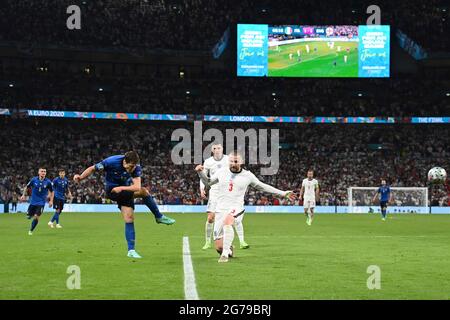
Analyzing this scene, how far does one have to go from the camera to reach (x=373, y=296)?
31.0ft

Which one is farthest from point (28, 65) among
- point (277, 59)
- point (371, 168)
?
point (371, 168)

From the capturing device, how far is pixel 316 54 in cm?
6244

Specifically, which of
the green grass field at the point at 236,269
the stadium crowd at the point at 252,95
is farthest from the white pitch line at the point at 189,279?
the stadium crowd at the point at 252,95

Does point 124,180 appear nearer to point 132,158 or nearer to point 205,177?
point 132,158

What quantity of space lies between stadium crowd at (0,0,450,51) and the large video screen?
5826 mm

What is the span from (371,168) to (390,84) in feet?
34.8

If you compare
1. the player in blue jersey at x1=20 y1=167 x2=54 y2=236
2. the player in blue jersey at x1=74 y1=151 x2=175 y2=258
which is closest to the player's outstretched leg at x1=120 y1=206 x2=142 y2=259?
the player in blue jersey at x1=74 y1=151 x2=175 y2=258

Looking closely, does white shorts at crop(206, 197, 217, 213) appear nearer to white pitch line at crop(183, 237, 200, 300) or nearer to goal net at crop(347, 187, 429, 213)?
white pitch line at crop(183, 237, 200, 300)

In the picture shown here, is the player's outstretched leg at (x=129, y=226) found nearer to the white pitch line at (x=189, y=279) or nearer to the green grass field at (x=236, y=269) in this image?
the green grass field at (x=236, y=269)

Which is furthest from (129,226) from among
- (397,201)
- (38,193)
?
(397,201)

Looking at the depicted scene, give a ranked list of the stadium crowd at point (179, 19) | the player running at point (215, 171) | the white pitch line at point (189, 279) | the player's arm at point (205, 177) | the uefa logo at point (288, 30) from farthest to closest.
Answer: the stadium crowd at point (179, 19)
the uefa logo at point (288, 30)
the player running at point (215, 171)
the player's arm at point (205, 177)
the white pitch line at point (189, 279)

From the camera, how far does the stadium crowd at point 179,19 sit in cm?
6303

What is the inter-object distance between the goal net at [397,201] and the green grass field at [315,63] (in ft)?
40.1

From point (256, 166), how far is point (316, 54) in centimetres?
1122
